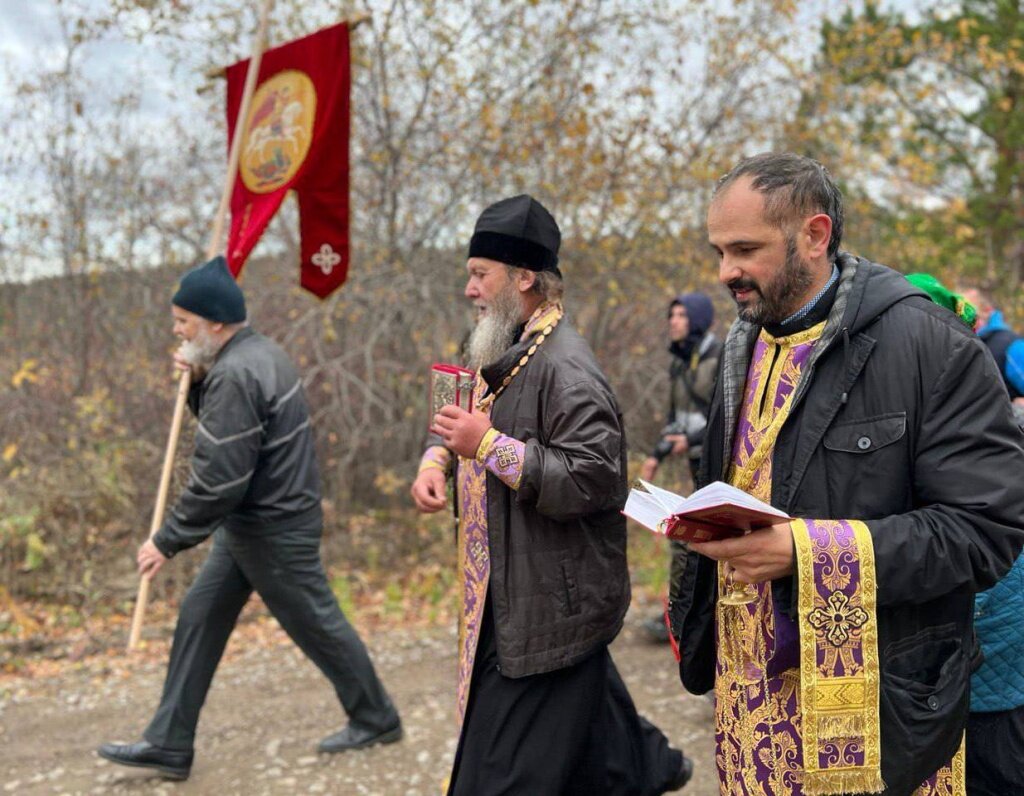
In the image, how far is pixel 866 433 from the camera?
6.34 ft

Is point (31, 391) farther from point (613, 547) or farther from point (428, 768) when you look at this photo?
point (613, 547)

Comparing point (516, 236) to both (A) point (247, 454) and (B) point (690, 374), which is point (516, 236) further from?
(B) point (690, 374)

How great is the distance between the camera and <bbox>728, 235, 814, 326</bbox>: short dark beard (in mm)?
2029

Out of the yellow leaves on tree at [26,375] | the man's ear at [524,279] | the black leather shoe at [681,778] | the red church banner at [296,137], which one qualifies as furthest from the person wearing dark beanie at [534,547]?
the yellow leaves on tree at [26,375]

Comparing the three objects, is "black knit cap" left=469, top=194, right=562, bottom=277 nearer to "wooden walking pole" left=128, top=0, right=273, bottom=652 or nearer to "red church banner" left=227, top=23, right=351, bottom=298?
"wooden walking pole" left=128, top=0, right=273, bottom=652

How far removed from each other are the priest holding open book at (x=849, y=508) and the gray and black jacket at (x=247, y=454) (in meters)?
2.38

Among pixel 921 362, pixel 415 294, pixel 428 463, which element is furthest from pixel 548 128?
pixel 921 362

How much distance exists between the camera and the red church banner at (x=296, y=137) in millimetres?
5145

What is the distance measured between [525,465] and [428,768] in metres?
2.22

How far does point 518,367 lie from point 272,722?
285 centimetres

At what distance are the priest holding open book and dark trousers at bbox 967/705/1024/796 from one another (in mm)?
376

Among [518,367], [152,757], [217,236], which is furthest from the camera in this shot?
[217,236]

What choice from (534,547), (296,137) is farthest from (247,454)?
(296,137)

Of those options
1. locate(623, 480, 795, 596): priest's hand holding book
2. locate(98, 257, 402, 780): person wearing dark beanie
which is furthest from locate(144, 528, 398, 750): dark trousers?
locate(623, 480, 795, 596): priest's hand holding book
